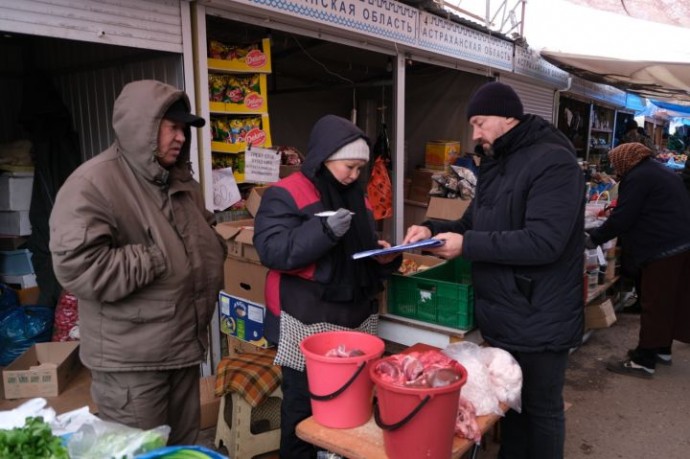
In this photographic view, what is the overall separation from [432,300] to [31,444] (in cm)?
217

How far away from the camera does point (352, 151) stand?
7.27ft

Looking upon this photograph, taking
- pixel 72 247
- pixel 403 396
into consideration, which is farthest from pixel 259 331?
pixel 403 396

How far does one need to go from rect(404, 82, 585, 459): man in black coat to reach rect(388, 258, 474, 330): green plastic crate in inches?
18.9

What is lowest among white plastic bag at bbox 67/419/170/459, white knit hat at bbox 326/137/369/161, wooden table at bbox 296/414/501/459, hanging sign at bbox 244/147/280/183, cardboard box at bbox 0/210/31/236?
wooden table at bbox 296/414/501/459

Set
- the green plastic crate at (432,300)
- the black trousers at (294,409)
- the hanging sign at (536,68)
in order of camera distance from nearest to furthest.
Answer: the black trousers at (294,409) < the green plastic crate at (432,300) < the hanging sign at (536,68)

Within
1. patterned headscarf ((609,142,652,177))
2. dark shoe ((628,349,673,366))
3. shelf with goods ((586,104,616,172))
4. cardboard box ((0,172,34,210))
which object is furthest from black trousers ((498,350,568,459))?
shelf with goods ((586,104,616,172))

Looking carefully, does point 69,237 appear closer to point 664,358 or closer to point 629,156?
point 629,156

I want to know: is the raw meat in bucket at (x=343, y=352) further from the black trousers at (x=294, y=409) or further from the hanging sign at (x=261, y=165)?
the hanging sign at (x=261, y=165)

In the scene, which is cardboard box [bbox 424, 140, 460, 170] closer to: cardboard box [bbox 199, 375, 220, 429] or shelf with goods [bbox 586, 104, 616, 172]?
cardboard box [bbox 199, 375, 220, 429]

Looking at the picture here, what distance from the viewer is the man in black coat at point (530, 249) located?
208 centimetres

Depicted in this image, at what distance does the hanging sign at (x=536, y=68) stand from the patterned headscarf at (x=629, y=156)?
8.76 ft

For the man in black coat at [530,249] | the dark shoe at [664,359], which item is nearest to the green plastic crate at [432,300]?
the man in black coat at [530,249]

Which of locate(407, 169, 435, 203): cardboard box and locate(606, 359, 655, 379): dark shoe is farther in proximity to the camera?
locate(407, 169, 435, 203): cardboard box

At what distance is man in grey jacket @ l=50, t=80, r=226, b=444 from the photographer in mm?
1738
